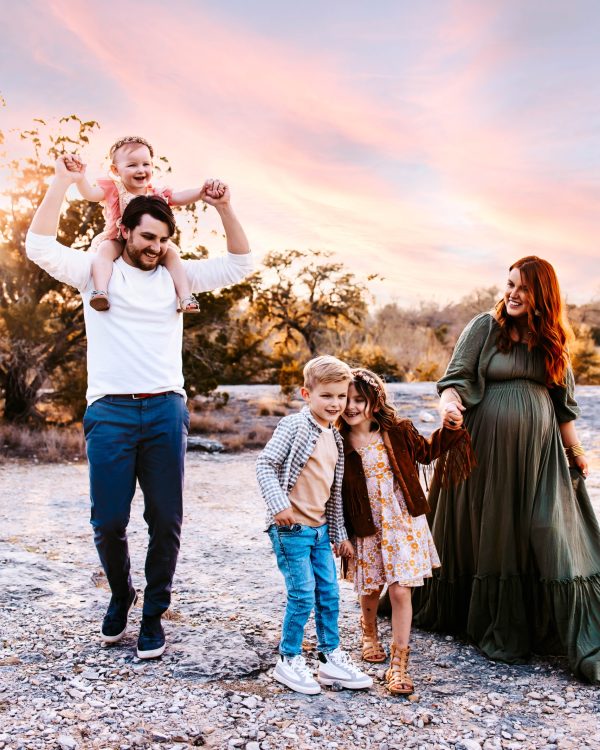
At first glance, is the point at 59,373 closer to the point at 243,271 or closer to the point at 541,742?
the point at 243,271

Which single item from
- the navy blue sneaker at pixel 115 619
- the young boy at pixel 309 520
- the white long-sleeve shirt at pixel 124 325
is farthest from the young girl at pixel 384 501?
the navy blue sneaker at pixel 115 619

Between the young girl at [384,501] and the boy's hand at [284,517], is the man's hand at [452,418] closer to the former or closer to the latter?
the young girl at [384,501]

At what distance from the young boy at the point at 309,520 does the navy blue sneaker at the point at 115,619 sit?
2.55 ft

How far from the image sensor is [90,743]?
2.52 metres

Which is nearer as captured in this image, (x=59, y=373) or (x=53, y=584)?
(x=53, y=584)

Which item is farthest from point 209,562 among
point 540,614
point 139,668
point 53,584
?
point 540,614

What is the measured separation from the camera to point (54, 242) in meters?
2.98

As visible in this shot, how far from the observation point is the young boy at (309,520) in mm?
2965

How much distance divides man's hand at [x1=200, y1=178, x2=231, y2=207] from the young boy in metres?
0.81

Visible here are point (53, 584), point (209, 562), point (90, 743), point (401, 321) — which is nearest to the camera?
point (90, 743)

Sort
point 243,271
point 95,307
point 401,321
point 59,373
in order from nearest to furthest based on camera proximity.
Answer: point 95,307
point 243,271
point 59,373
point 401,321

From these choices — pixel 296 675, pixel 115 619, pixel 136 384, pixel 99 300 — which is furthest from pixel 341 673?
pixel 99 300

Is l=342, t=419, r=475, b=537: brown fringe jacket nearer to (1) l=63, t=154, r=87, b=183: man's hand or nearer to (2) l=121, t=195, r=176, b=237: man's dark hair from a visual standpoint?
(2) l=121, t=195, r=176, b=237: man's dark hair

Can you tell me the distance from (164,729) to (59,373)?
1026 centimetres
